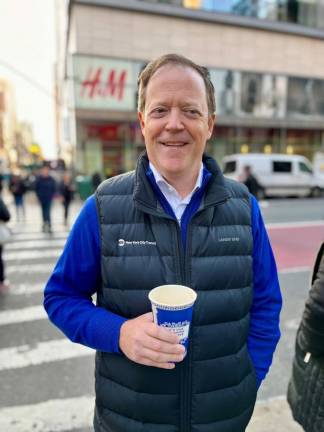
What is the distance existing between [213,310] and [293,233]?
954 cm

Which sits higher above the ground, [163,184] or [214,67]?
[214,67]

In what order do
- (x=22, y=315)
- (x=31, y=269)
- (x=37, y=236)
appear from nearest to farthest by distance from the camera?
(x=22, y=315) < (x=31, y=269) < (x=37, y=236)

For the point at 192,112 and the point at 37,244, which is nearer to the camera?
the point at 192,112

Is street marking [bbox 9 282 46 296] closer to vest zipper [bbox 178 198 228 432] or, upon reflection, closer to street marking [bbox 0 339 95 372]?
street marking [bbox 0 339 95 372]

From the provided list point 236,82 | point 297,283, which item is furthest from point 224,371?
point 236,82

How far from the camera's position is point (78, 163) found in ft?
73.9

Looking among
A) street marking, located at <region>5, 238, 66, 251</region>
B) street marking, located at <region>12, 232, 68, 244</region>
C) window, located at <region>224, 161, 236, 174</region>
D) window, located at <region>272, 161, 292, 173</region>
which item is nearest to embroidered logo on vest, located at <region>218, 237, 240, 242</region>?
street marking, located at <region>5, 238, 66, 251</region>

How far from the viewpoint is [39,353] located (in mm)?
3924

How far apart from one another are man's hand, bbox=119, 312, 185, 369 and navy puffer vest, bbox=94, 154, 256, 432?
0.54 ft

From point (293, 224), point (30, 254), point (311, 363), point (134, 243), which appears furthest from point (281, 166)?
point (134, 243)

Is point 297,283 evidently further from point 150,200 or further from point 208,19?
point 208,19

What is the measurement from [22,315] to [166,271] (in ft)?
13.8

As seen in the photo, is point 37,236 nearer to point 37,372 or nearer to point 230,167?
point 37,372

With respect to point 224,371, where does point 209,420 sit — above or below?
below
